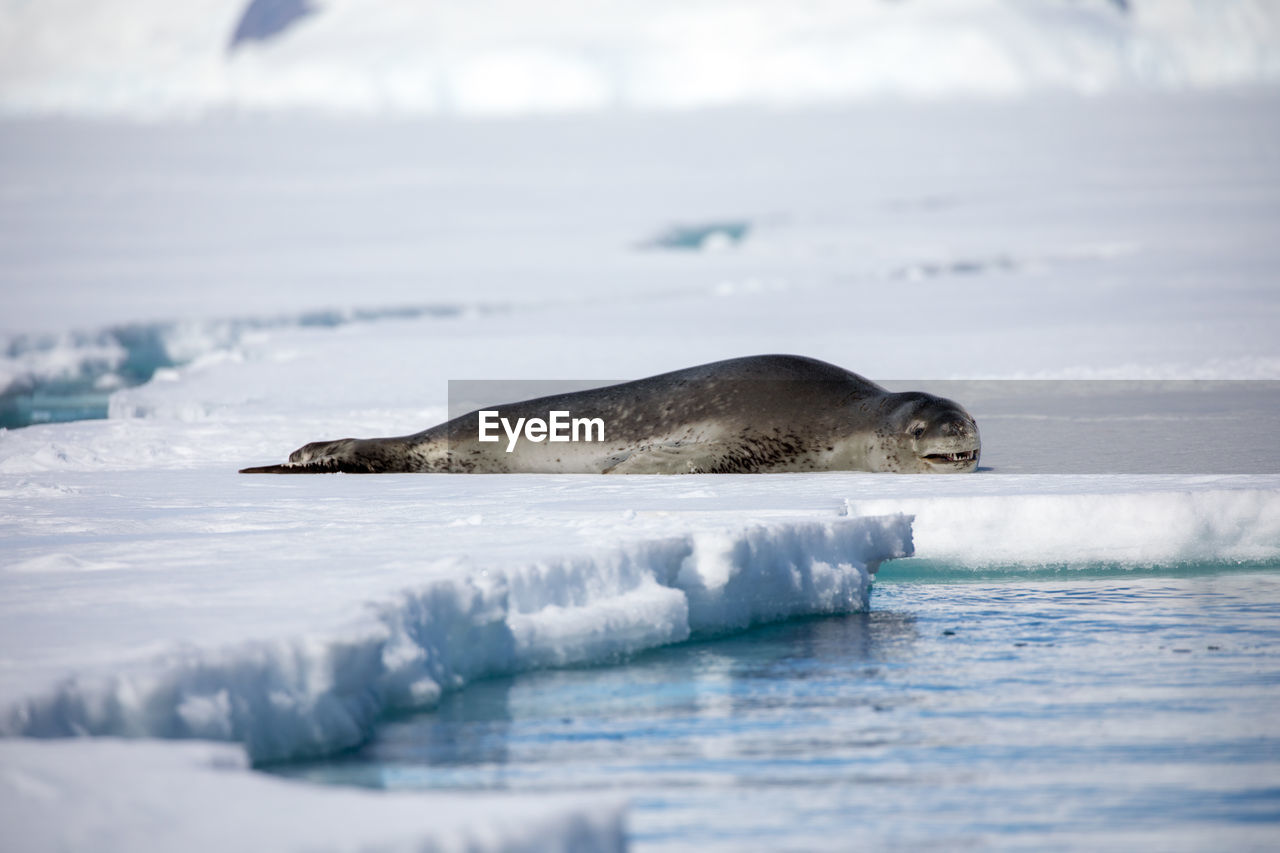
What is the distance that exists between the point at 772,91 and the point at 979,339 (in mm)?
14386

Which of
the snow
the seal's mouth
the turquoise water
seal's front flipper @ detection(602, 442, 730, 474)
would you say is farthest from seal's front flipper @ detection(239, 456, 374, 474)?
the snow

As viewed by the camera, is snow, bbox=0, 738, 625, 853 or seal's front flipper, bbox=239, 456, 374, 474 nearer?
snow, bbox=0, 738, 625, 853

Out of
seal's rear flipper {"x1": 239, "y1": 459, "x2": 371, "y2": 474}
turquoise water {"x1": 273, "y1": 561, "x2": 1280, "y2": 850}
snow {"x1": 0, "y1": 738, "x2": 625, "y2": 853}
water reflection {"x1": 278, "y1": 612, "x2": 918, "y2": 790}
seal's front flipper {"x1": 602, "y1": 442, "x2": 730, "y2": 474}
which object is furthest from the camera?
seal's rear flipper {"x1": 239, "y1": 459, "x2": 371, "y2": 474}

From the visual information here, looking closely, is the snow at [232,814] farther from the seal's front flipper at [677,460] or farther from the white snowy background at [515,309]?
the seal's front flipper at [677,460]

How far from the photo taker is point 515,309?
15672 mm

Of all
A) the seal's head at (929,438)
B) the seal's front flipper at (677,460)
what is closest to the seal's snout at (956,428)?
the seal's head at (929,438)

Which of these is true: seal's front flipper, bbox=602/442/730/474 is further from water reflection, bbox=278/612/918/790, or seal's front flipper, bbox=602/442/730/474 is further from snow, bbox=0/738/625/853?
snow, bbox=0/738/625/853

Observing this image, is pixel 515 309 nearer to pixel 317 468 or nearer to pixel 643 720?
pixel 317 468

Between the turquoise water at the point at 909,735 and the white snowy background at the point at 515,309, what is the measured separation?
230mm

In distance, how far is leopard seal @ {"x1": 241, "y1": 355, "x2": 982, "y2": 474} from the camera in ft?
21.4

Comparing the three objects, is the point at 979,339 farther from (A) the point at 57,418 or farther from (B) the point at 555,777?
(B) the point at 555,777

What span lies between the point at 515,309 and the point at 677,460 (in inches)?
360

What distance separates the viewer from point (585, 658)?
3867mm

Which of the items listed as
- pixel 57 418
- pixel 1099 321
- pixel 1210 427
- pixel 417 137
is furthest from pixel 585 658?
pixel 417 137
